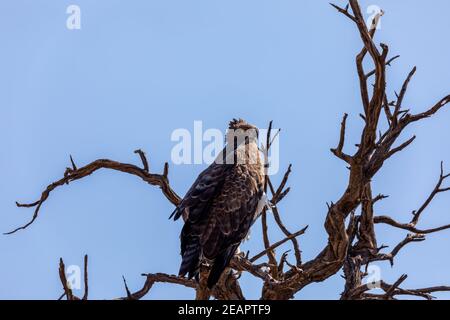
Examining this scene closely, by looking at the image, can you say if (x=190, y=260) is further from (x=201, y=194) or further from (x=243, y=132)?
(x=243, y=132)

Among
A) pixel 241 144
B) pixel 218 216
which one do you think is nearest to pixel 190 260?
pixel 218 216

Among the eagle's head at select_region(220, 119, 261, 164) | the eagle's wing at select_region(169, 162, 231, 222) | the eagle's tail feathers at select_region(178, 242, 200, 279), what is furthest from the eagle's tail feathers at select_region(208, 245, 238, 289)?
the eagle's head at select_region(220, 119, 261, 164)

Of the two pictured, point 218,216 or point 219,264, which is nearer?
point 219,264

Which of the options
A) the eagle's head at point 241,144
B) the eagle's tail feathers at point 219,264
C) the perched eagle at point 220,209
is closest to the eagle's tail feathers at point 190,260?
the perched eagle at point 220,209

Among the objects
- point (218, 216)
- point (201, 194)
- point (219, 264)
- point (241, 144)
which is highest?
point (241, 144)

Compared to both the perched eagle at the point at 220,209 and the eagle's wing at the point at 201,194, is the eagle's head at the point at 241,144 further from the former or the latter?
the eagle's wing at the point at 201,194

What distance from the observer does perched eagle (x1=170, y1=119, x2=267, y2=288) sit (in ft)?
37.3

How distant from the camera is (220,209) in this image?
11.9 meters

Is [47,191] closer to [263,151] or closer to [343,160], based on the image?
[263,151]

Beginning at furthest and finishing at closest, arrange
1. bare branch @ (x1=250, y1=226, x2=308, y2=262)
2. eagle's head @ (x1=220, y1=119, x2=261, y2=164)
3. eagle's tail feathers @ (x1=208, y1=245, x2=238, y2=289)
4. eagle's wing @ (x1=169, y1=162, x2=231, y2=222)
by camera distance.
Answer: eagle's head @ (x1=220, y1=119, x2=261, y2=164) < eagle's wing @ (x1=169, y1=162, x2=231, y2=222) < eagle's tail feathers @ (x1=208, y1=245, x2=238, y2=289) < bare branch @ (x1=250, y1=226, x2=308, y2=262)

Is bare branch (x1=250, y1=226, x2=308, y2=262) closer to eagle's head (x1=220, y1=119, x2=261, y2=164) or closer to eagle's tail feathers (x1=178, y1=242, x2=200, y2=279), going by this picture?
eagle's tail feathers (x1=178, y1=242, x2=200, y2=279)

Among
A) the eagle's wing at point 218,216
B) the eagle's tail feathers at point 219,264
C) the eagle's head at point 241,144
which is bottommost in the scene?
the eagle's tail feathers at point 219,264

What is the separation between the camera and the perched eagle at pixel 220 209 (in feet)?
37.3
